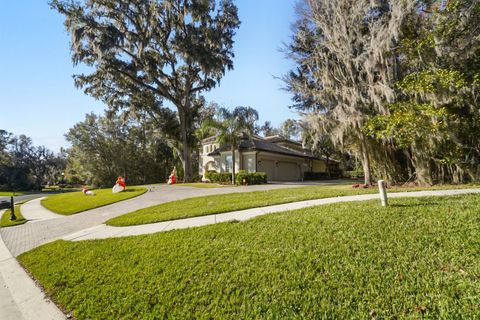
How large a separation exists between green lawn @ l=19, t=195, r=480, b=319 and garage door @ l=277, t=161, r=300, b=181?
19639mm

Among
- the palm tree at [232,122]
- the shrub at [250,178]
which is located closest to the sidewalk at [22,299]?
the shrub at [250,178]

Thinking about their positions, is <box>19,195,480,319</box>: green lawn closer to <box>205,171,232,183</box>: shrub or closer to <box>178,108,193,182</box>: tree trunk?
<box>205,171,232,183</box>: shrub

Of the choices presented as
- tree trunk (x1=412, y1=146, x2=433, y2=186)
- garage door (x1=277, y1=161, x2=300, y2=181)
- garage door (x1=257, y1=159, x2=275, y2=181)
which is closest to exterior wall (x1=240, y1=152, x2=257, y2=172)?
garage door (x1=257, y1=159, x2=275, y2=181)

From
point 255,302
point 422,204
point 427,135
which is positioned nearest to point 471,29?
point 427,135

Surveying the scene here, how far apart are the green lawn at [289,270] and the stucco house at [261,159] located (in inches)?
616

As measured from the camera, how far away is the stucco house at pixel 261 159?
22.6m

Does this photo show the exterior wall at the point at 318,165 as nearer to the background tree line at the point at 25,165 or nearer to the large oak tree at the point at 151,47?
the large oak tree at the point at 151,47

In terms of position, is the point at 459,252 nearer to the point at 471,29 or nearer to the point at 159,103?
the point at 471,29

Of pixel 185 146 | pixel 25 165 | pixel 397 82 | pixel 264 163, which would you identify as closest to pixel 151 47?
pixel 185 146

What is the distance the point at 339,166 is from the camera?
1275 inches

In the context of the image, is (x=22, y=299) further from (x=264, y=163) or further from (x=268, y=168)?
(x=268, y=168)

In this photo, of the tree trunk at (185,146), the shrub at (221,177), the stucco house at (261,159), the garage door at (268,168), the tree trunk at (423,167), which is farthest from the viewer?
the tree trunk at (185,146)

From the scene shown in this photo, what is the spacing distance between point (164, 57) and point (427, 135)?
72.2 feet

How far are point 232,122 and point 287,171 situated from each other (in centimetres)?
1071
